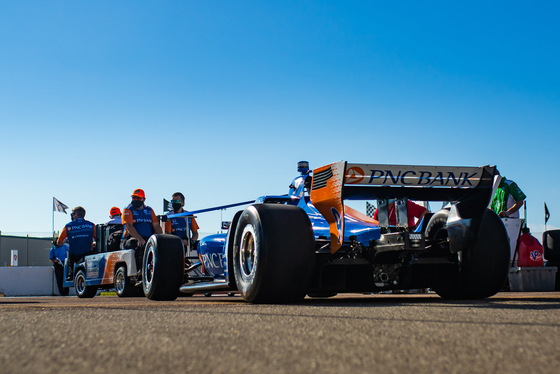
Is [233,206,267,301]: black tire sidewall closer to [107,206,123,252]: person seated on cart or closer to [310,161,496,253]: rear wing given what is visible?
[310,161,496,253]: rear wing

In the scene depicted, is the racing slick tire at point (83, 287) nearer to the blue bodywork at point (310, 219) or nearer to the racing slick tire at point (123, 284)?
Result: the racing slick tire at point (123, 284)

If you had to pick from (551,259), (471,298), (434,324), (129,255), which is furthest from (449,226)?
(129,255)

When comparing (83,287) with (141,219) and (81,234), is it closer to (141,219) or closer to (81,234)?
(81,234)

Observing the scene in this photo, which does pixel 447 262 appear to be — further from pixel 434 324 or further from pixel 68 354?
pixel 68 354

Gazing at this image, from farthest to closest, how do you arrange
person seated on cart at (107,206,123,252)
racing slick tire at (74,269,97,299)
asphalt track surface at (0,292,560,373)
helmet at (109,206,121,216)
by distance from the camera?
1. helmet at (109,206,121,216)
2. racing slick tire at (74,269,97,299)
3. person seated on cart at (107,206,123,252)
4. asphalt track surface at (0,292,560,373)

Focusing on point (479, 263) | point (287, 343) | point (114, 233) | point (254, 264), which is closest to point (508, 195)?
point (479, 263)

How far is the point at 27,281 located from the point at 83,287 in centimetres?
633

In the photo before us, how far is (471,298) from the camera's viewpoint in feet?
22.1

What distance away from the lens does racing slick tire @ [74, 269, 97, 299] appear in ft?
41.2

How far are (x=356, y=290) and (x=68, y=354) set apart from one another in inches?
A: 157

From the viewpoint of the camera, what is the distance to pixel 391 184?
616 centimetres

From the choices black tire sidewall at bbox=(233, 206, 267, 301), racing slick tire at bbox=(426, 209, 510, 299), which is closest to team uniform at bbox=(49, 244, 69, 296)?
black tire sidewall at bbox=(233, 206, 267, 301)

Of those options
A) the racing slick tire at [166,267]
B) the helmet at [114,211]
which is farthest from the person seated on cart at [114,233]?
the racing slick tire at [166,267]

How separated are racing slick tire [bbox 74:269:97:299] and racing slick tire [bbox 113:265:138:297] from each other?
1733mm
